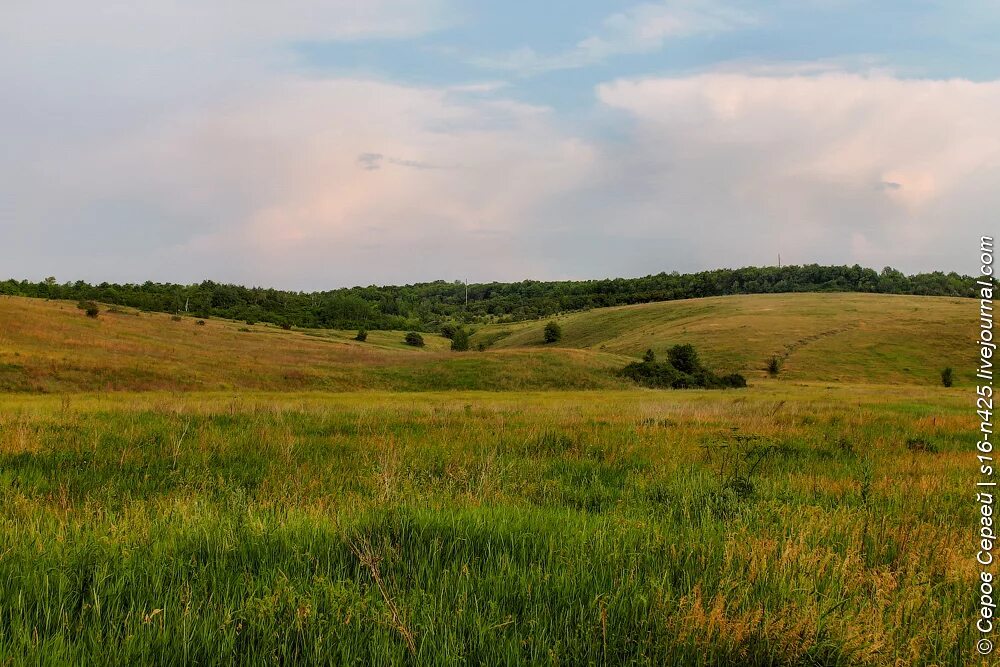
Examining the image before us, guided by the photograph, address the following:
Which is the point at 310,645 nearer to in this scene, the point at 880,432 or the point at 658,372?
the point at 880,432

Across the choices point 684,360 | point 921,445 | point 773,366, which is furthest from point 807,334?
point 921,445

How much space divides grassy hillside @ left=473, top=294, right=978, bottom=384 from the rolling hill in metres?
0.28

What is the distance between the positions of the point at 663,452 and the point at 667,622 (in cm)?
707

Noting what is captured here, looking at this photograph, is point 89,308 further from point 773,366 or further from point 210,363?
point 773,366

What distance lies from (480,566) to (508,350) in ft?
238

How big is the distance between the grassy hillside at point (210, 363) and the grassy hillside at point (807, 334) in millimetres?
36322

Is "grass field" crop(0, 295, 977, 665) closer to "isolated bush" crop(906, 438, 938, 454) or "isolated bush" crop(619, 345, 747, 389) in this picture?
"isolated bush" crop(906, 438, 938, 454)

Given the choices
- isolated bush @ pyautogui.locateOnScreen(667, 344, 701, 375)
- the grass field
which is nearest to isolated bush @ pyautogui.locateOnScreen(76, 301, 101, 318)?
isolated bush @ pyautogui.locateOnScreen(667, 344, 701, 375)

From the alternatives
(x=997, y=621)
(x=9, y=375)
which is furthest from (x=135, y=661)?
(x=9, y=375)

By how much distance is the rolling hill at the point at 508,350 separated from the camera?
4909 cm

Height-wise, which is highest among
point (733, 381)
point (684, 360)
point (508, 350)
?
point (508, 350)

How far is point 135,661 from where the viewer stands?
2.69 metres

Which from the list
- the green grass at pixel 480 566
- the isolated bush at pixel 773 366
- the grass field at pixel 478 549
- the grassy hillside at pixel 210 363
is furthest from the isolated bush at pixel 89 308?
the isolated bush at pixel 773 366

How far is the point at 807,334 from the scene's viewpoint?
357 feet
